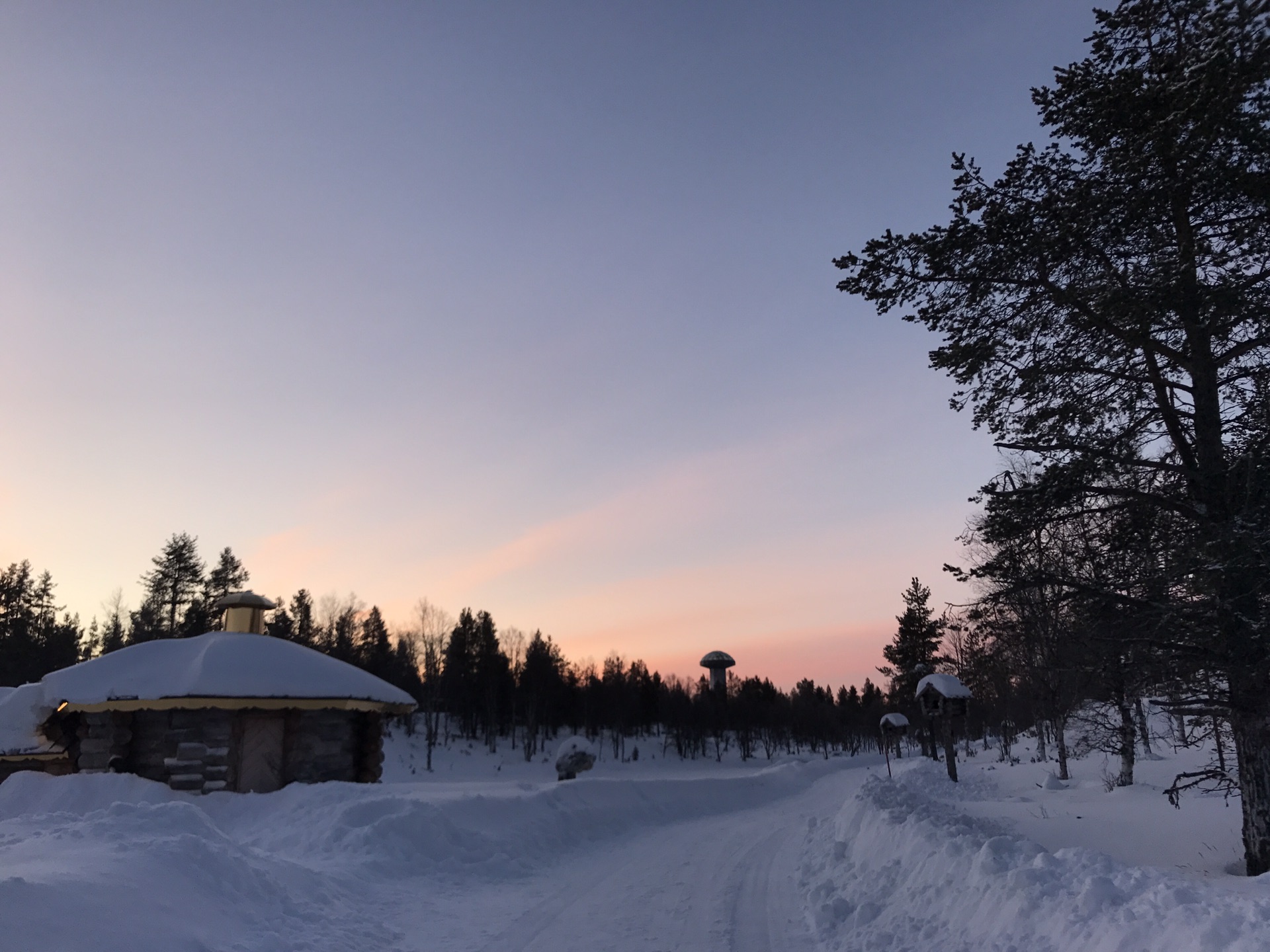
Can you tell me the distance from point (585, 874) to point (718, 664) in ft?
255

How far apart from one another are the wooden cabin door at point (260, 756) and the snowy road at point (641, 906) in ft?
29.0

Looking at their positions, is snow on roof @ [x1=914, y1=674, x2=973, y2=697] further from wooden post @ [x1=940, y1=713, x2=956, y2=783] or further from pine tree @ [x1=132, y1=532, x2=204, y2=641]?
pine tree @ [x1=132, y1=532, x2=204, y2=641]

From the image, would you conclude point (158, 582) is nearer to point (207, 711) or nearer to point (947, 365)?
point (207, 711)

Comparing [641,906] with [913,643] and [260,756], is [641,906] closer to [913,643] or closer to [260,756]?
[260,756]

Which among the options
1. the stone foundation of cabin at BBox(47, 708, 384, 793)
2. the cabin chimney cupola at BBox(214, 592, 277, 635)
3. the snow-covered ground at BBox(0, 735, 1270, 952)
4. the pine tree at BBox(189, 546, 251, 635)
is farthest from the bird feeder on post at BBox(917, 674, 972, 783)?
the pine tree at BBox(189, 546, 251, 635)

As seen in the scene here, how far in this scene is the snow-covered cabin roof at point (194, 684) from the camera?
17.8 meters

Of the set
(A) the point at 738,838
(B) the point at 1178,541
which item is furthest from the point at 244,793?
(B) the point at 1178,541

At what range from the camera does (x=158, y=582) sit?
55.6 m

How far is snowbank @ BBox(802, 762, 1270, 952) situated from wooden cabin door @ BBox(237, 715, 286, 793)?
13371mm

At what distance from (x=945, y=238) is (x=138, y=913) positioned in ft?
38.3

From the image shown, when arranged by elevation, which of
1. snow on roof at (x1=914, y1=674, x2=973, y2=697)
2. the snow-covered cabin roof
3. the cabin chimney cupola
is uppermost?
the cabin chimney cupola

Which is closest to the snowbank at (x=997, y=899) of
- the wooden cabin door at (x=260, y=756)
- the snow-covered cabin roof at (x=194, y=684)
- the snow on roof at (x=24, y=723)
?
the snow-covered cabin roof at (x=194, y=684)

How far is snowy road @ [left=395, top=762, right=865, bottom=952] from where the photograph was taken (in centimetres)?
828

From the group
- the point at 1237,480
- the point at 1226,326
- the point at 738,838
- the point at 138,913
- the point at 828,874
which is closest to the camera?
the point at 138,913
